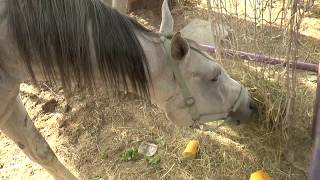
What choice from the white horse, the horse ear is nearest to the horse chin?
the white horse

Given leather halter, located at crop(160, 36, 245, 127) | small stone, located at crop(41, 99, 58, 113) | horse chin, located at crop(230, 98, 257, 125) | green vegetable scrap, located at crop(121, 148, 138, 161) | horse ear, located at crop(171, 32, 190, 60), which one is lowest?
green vegetable scrap, located at crop(121, 148, 138, 161)

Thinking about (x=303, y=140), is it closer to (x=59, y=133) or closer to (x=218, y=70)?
(x=218, y=70)

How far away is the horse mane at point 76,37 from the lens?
64.9 inches

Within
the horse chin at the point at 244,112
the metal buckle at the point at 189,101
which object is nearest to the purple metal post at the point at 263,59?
the horse chin at the point at 244,112

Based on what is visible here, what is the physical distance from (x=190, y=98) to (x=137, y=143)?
3.07 ft

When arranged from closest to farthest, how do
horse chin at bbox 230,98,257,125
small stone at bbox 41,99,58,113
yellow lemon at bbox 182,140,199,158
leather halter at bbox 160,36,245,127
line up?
leather halter at bbox 160,36,245,127 < horse chin at bbox 230,98,257,125 < yellow lemon at bbox 182,140,199,158 < small stone at bbox 41,99,58,113

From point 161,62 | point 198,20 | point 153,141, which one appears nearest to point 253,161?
point 153,141

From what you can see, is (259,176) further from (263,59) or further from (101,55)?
(101,55)

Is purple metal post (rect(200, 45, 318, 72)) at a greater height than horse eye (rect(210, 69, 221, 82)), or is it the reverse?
horse eye (rect(210, 69, 221, 82))

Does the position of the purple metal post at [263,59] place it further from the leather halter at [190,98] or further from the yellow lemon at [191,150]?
the yellow lemon at [191,150]

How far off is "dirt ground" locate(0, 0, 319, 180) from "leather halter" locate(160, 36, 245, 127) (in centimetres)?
40

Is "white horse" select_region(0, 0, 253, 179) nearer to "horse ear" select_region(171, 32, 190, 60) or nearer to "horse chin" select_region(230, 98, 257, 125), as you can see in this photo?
"horse ear" select_region(171, 32, 190, 60)

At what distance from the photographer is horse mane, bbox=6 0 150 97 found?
165 cm

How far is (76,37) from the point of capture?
165 cm
